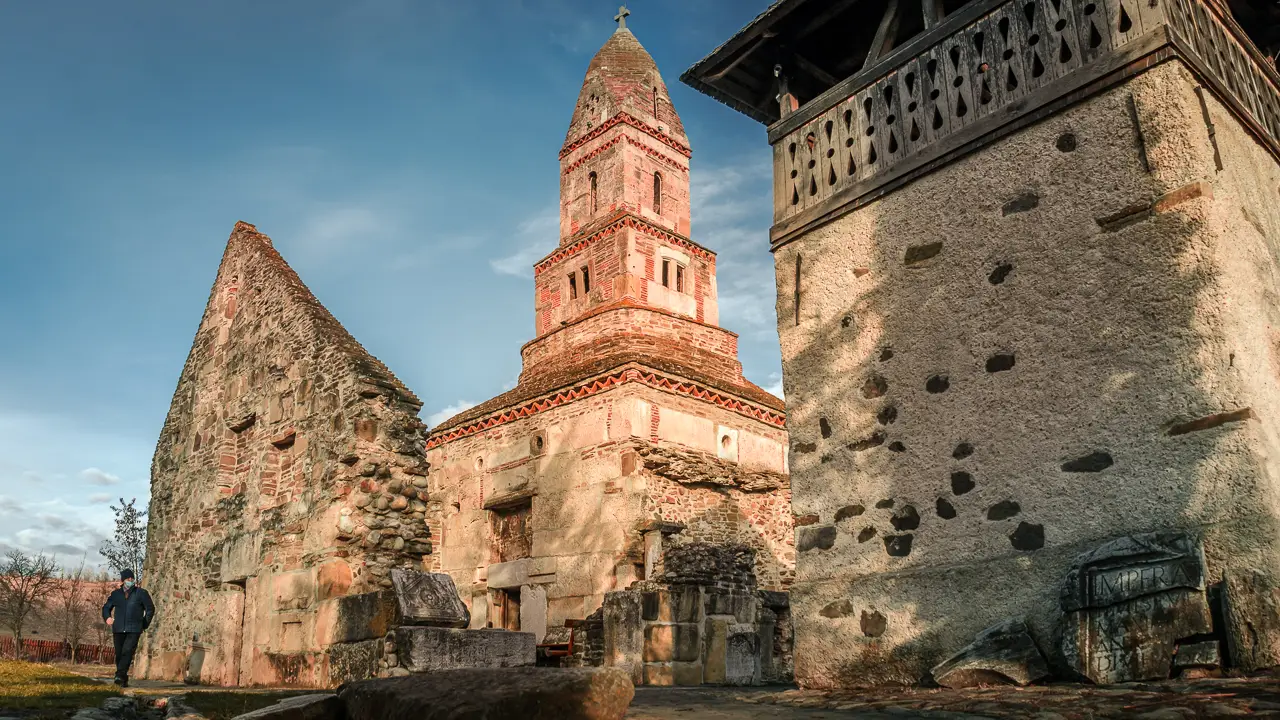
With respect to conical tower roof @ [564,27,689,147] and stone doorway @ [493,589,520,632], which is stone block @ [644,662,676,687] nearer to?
stone doorway @ [493,589,520,632]

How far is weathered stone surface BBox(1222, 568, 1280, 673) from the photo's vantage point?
400cm

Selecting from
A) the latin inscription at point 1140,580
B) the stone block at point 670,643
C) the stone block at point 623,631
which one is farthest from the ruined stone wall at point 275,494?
the latin inscription at point 1140,580

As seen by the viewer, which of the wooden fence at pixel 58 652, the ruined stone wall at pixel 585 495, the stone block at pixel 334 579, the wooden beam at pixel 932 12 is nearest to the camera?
the wooden beam at pixel 932 12

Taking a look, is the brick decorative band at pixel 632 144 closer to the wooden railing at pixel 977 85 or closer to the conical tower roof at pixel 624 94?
the conical tower roof at pixel 624 94

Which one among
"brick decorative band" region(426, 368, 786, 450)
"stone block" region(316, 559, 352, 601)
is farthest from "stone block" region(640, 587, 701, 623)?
"brick decorative band" region(426, 368, 786, 450)

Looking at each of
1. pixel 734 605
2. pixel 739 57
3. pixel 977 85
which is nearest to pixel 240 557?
pixel 734 605

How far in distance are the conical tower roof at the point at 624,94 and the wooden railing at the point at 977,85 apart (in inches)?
506

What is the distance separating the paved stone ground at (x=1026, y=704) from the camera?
3359 millimetres

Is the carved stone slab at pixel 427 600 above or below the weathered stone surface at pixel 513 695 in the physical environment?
above

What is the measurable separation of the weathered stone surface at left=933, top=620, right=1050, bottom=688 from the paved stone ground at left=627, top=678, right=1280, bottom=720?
0.41ft

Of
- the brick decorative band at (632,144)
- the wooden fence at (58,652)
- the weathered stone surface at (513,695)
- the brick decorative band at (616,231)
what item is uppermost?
the brick decorative band at (632,144)

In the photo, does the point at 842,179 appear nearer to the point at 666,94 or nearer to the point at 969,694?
the point at 969,694

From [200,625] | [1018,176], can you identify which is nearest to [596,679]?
[1018,176]

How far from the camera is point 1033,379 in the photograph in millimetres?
Answer: 5375
